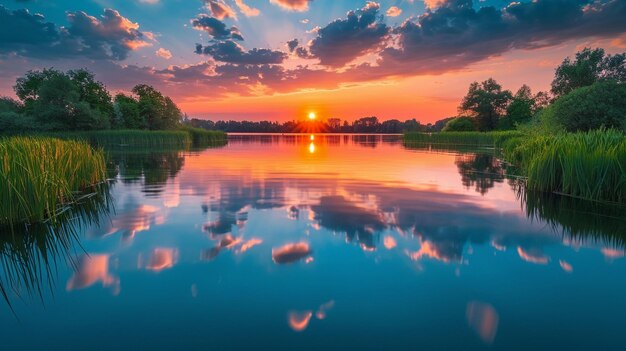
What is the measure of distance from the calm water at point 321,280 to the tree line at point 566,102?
44.2 ft

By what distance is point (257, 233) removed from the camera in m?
9.49

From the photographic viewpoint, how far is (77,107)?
67750 millimetres

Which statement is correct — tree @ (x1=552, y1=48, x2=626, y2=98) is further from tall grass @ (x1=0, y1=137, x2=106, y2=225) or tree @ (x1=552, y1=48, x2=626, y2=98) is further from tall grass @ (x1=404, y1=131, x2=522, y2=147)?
tall grass @ (x1=0, y1=137, x2=106, y2=225)

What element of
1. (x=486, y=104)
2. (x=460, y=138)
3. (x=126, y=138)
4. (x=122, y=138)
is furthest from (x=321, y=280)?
(x=486, y=104)

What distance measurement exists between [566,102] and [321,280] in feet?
119

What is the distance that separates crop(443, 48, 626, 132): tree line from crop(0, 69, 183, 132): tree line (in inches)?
2970

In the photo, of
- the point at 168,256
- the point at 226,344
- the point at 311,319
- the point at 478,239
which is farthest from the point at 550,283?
the point at 168,256

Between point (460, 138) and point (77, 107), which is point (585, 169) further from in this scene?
point (77, 107)

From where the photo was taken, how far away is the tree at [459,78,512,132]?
97688mm

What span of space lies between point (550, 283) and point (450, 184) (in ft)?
42.7

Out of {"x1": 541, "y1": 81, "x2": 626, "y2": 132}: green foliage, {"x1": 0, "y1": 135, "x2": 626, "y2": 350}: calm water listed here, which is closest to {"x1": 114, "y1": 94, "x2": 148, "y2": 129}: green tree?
{"x1": 0, "y1": 135, "x2": 626, "y2": 350}: calm water

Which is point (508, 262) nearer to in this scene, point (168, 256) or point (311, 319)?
point (311, 319)

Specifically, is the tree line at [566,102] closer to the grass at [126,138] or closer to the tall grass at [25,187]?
the tall grass at [25,187]

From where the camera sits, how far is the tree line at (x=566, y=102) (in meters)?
32.3
